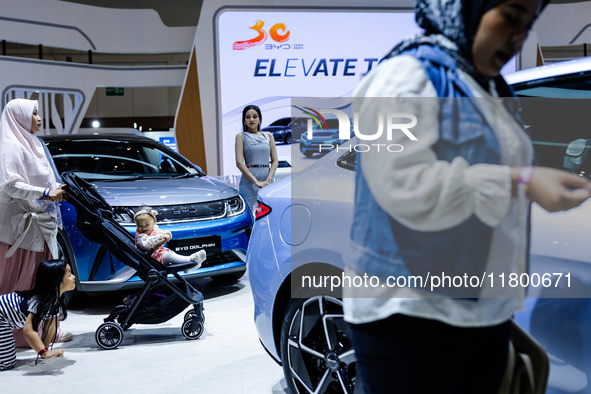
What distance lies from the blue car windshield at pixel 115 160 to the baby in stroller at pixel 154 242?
1.19 meters

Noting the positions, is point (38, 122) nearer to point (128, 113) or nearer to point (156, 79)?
point (156, 79)

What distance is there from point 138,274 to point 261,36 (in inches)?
248

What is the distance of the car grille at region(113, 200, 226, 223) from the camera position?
13.8 ft

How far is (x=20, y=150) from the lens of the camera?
3.42 meters

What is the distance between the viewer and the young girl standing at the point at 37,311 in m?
3.16

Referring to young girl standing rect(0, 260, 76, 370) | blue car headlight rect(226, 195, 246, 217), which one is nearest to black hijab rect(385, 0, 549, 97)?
young girl standing rect(0, 260, 76, 370)

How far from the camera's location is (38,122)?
356cm

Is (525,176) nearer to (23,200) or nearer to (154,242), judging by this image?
(154,242)

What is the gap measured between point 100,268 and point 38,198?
0.84 metres

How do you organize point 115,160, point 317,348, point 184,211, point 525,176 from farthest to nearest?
1. point 115,160
2. point 184,211
3. point 317,348
4. point 525,176

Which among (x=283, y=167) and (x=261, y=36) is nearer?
(x=261, y=36)

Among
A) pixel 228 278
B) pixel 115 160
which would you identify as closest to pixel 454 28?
pixel 228 278

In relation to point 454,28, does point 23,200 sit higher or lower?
lower

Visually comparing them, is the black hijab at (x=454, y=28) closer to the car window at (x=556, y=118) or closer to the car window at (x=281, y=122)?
the car window at (x=556, y=118)
